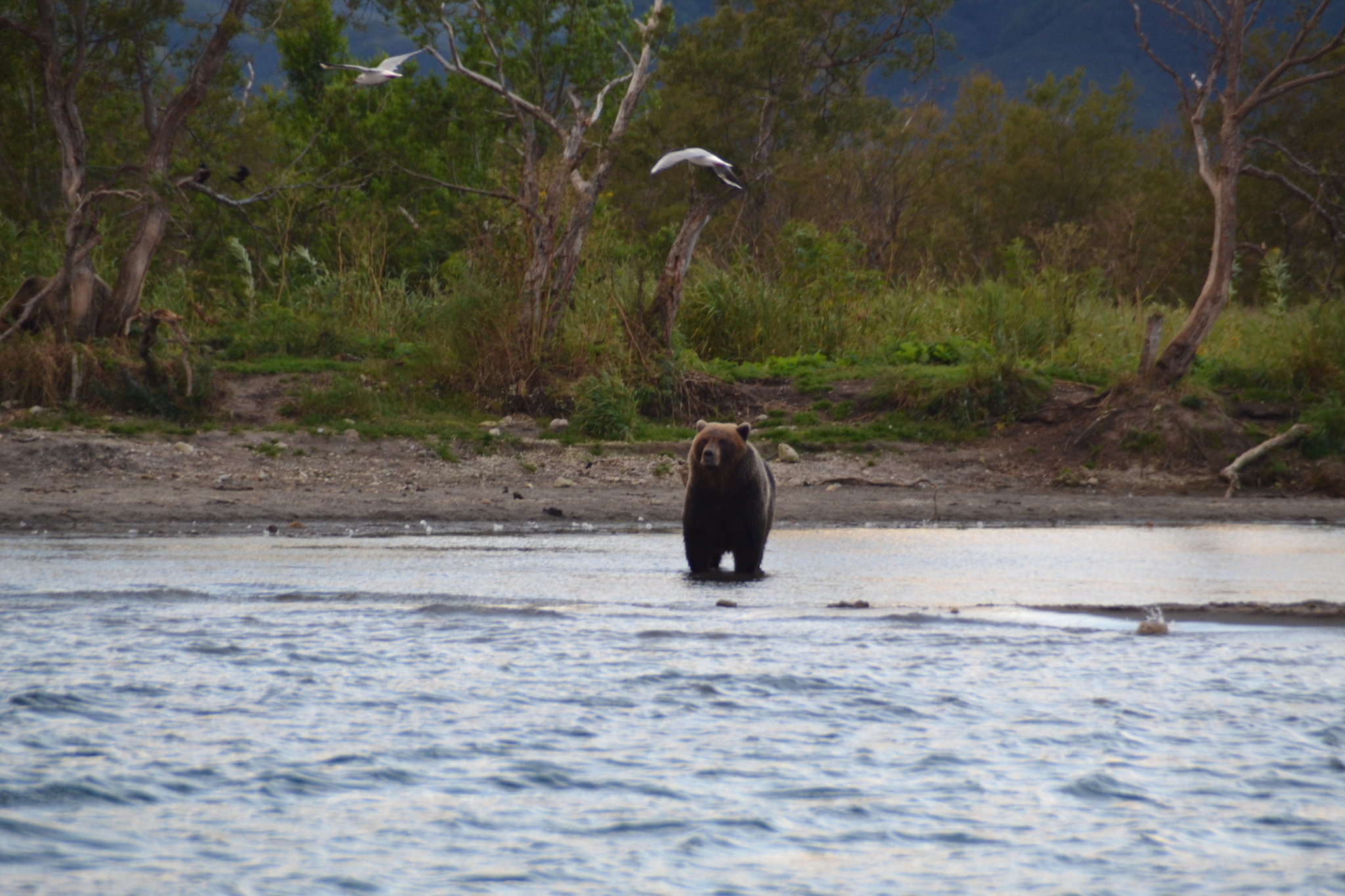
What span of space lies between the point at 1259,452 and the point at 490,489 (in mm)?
7751

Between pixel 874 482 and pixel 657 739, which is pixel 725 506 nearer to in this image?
pixel 657 739

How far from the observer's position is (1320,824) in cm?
319

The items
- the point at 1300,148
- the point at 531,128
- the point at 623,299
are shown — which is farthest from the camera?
the point at 1300,148

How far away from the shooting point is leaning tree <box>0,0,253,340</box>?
13875 mm

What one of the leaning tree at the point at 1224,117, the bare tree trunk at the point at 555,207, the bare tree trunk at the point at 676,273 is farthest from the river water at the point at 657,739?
the bare tree trunk at the point at 676,273

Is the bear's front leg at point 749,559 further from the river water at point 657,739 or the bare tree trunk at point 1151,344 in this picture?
the bare tree trunk at point 1151,344

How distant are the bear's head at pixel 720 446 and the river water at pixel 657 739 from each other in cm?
88

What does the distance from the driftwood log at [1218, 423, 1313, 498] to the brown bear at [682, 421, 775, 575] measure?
683 centimetres

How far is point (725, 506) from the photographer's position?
25.0ft

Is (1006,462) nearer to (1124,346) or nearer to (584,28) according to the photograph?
(1124,346)

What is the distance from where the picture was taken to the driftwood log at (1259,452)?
1255cm

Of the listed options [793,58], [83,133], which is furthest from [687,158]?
[83,133]

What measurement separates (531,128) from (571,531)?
11.3m

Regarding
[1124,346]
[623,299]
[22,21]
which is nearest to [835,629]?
[623,299]
